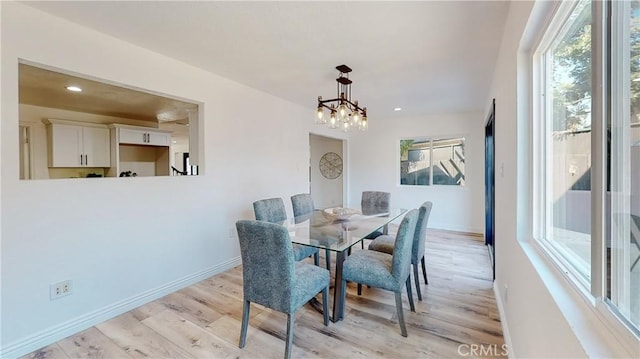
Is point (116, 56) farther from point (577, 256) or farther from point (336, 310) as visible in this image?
point (577, 256)

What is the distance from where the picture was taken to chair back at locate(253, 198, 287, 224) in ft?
9.47

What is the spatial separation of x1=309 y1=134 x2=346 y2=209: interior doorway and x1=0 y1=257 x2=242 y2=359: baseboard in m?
4.94

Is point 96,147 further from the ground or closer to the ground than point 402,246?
further from the ground

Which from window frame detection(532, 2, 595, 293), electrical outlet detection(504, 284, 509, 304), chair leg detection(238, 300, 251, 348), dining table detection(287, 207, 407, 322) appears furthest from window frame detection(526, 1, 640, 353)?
chair leg detection(238, 300, 251, 348)

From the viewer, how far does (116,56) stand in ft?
7.82

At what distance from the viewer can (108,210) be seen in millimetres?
2391

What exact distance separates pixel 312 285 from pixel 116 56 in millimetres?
2542

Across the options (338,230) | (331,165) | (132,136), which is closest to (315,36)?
(338,230)

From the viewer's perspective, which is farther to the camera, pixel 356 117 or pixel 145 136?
pixel 145 136

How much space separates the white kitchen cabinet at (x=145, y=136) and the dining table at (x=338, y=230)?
13.1ft

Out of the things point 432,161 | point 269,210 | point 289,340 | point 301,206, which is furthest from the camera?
point 432,161

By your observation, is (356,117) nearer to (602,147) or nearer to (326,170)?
(602,147)

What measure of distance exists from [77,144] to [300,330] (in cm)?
492

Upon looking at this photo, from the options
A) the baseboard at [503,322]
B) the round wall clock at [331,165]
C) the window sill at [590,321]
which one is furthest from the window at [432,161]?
the window sill at [590,321]
